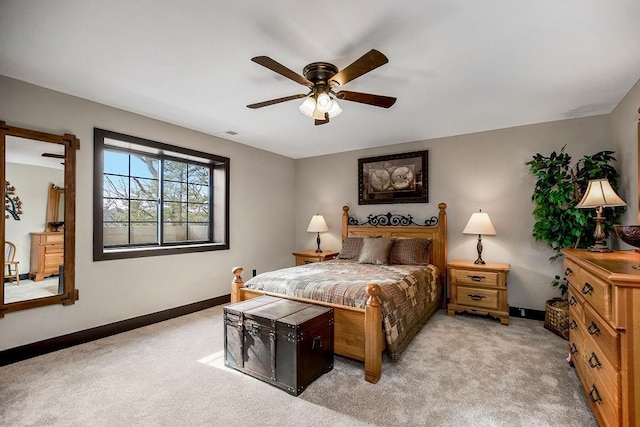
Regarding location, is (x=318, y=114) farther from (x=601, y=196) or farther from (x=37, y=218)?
(x=37, y=218)

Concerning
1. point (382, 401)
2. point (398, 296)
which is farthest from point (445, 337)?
point (382, 401)

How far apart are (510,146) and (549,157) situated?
465 mm

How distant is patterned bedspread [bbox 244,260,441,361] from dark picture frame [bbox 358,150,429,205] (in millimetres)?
1326

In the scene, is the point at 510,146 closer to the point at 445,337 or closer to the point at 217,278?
the point at 445,337

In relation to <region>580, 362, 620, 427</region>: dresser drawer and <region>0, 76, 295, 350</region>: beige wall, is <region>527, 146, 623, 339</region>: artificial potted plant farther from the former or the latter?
<region>0, 76, 295, 350</region>: beige wall

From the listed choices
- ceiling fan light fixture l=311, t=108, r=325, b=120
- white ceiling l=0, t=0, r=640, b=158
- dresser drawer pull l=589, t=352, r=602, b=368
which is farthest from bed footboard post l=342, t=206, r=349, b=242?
dresser drawer pull l=589, t=352, r=602, b=368

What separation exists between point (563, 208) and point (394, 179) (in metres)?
2.19

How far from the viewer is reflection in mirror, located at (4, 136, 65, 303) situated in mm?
2717

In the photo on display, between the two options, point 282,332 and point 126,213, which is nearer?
point 282,332

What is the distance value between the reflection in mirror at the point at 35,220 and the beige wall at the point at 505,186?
13.9 ft

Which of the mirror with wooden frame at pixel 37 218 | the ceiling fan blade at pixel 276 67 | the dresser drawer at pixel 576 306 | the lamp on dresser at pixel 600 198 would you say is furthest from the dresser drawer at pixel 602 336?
the mirror with wooden frame at pixel 37 218

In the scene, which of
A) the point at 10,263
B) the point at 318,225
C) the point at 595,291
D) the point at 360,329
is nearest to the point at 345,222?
the point at 318,225

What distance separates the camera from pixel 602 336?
170cm

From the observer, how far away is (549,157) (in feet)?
12.3
